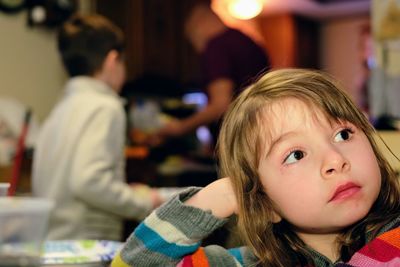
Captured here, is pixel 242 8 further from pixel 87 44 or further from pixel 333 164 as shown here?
pixel 333 164

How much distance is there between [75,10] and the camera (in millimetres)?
3449

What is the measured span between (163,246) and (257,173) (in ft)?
Result: 0.53

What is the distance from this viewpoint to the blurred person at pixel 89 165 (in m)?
1.73

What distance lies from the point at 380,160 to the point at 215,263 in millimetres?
267

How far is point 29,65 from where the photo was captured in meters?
3.29

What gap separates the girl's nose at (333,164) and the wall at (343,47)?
595 cm

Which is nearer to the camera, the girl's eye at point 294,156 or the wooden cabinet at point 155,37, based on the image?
the girl's eye at point 294,156

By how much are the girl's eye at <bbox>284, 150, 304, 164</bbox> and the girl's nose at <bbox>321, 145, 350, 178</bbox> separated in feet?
0.11

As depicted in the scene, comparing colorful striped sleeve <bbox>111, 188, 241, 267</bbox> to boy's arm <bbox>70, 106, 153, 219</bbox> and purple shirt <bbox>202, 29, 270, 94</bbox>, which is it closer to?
boy's arm <bbox>70, 106, 153, 219</bbox>

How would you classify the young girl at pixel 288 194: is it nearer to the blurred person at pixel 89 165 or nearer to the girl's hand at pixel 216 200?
the girl's hand at pixel 216 200

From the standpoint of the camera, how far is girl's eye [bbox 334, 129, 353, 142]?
77cm

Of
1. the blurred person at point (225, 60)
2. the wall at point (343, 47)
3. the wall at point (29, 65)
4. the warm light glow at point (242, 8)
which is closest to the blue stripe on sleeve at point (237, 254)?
the blurred person at point (225, 60)

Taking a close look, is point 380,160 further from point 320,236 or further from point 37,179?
point 37,179

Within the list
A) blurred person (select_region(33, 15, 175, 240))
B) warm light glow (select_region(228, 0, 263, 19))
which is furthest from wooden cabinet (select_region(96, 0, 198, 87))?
blurred person (select_region(33, 15, 175, 240))
